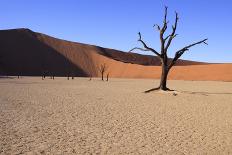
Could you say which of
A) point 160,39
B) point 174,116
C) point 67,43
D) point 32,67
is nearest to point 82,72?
point 32,67

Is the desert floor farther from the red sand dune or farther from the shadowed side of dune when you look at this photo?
the shadowed side of dune

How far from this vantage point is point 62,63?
107938 millimetres

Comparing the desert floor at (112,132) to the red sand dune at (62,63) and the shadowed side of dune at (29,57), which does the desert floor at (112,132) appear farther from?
the shadowed side of dune at (29,57)

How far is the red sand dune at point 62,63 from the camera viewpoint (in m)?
89.6

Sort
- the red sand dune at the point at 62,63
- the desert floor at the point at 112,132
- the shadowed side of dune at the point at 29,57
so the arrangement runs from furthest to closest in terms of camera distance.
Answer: the shadowed side of dune at the point at 29,57, the red sand dune at the point at 62,63, the desert floor at the point at 112,132

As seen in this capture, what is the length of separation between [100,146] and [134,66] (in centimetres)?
9347

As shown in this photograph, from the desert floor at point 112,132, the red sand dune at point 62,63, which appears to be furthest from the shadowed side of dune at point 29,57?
the desert floor at point 112,132

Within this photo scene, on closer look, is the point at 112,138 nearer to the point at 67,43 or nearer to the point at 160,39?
the point at 160,39

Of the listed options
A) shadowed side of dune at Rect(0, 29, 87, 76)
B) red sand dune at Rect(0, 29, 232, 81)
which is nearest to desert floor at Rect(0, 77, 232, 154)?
red sand dune at Rect(0, 29, 232, 81)

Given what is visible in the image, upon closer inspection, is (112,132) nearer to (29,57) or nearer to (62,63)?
(29,57)

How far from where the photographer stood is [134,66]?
102188mm

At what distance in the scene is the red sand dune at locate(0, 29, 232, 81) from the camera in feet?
294

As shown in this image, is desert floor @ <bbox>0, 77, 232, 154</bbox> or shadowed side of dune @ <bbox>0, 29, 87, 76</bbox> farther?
shadowed side of dune @ <bbox>0, 29, 87, 76</bbox>

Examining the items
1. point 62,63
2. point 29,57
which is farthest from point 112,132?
point 62,63
